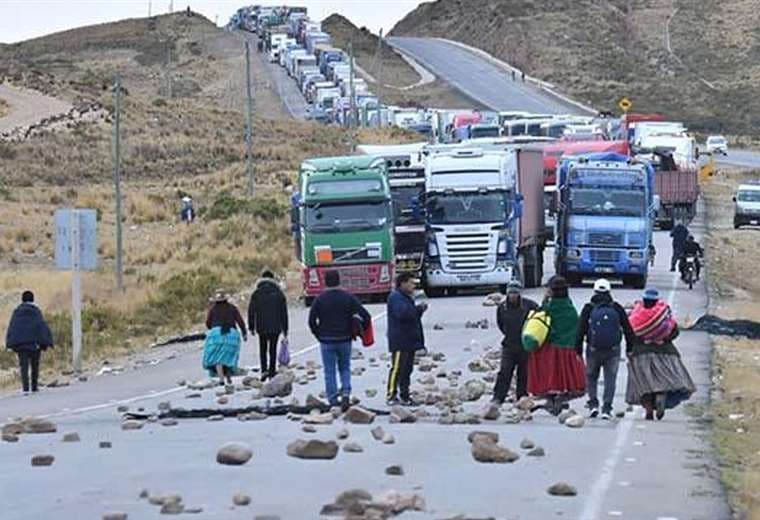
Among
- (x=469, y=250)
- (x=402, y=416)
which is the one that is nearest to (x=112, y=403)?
(x=402, y=416)

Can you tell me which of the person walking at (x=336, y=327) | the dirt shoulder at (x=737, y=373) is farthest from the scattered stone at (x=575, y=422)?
the person walking at (x=336, y=327)

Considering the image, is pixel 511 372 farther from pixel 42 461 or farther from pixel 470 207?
pixel 470 207

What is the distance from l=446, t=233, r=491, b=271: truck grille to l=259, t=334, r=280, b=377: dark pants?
16.8m

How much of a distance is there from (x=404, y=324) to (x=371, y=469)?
6167mm

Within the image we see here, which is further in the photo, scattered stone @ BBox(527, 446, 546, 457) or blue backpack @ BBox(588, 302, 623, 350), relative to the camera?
blue backpack @ BBox(588, 302, 623, 350)

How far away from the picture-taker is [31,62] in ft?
541

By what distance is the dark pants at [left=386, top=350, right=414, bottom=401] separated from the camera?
24.5 meters

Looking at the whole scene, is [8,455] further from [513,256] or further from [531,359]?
[513,256]

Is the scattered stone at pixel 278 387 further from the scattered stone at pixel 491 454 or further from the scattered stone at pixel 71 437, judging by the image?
the scattered stone at pixel 491 454

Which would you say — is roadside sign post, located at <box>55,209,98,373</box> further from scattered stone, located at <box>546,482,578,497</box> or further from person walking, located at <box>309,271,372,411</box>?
scattered stone, located at <box>546,482,578,497</box>

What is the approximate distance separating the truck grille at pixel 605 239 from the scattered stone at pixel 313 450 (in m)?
29.4

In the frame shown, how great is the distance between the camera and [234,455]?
62.6ft

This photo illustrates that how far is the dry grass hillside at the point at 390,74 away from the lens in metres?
136

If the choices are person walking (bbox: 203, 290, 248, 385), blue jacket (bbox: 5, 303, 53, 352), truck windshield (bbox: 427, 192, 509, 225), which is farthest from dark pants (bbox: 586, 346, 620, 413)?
truck windshield (bbox: 427, 192, 509, 225)
